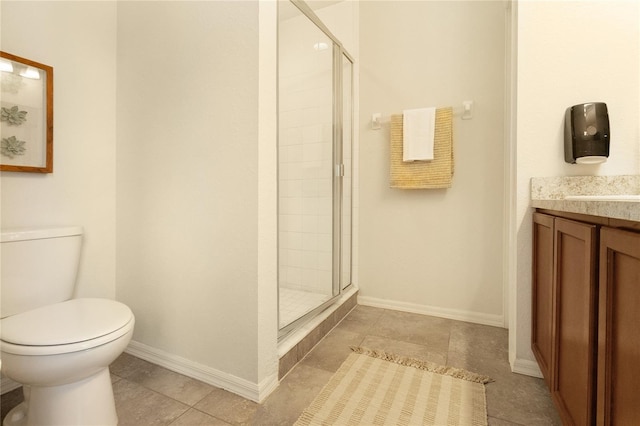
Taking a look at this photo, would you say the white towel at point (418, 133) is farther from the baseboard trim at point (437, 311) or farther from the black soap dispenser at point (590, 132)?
the baseboard trim at point (437, 311)

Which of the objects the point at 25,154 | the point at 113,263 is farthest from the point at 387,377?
the point at 25,154

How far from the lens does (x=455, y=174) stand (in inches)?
82.5

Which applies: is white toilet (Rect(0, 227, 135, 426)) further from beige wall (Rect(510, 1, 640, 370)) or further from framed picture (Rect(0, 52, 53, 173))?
beige wall (Rect(510, 1, 640, 370))

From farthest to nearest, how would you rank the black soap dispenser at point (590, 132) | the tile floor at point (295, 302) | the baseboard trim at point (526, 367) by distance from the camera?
the tile floor at point (295, 302) < the baseboard trim at point (526, 367) < the black soap dispenser at point (590, 132)

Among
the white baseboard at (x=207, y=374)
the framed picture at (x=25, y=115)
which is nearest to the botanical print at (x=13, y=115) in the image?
the framed picture at (x=25, y=115)

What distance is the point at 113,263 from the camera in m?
1.66

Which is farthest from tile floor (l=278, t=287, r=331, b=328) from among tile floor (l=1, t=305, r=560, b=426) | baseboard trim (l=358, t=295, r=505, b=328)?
baseboard trim (l=358, t=295, r=505, b=328)

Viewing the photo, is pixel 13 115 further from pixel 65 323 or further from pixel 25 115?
pixel 65 323

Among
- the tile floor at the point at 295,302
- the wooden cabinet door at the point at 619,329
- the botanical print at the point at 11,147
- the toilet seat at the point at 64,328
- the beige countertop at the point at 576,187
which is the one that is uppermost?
the botanical print at the point at 11,147

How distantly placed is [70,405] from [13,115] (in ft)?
3.94

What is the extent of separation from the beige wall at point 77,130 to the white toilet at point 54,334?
0.21 meters

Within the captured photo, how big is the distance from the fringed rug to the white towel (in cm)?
131

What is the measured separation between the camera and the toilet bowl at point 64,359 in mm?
912

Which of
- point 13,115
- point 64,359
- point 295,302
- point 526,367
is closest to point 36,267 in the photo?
point 64,359
